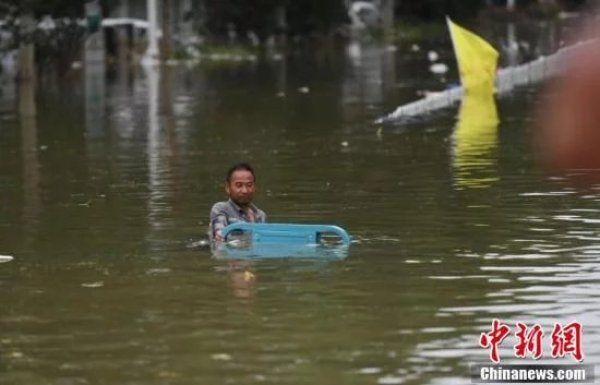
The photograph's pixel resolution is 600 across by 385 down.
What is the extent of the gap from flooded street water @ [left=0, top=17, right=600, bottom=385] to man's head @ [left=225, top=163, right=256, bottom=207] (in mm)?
555

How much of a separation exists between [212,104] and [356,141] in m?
11.0

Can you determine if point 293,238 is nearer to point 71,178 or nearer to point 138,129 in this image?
point 71,178

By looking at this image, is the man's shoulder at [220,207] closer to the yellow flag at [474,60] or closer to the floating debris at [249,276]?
the floating debris at [249,276]

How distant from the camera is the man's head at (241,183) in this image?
14.2 meters

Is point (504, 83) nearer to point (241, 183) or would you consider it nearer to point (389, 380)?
point (241, 183)

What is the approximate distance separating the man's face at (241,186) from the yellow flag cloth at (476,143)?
5.54m

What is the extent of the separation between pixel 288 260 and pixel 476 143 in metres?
12.4

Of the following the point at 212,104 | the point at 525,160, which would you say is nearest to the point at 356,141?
the point at 525,160

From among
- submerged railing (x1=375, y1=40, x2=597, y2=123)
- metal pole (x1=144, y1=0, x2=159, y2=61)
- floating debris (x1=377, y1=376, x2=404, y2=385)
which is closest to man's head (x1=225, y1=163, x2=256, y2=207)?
floating debris (x1=377, y1=376, x2=404, y2=385)

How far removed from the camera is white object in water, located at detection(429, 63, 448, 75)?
50156 mm

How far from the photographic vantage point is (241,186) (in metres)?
14.3

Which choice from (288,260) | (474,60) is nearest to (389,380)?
(288,260)

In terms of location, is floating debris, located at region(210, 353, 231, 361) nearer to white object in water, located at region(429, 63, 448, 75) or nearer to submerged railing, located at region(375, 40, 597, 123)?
submerged railing, located at region(375, 40, 597, 123)

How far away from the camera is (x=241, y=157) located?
2441 cm
